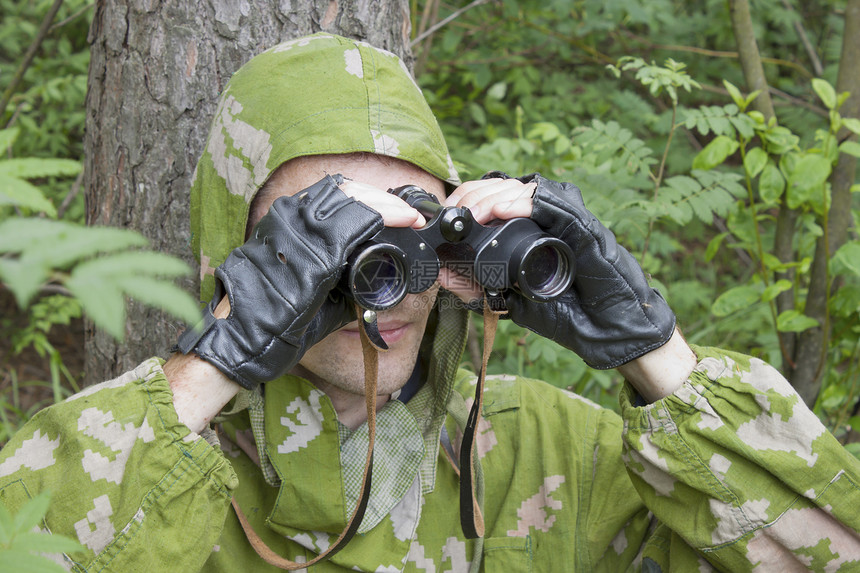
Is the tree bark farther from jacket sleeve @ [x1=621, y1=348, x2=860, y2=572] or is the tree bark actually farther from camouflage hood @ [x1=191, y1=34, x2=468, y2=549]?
camouflage hood @ [x1=191, y1=34, x2=468, y2=549]

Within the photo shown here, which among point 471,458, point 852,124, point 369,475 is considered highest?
point 852,124

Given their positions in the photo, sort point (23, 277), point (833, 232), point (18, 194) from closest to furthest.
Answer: point (23, 277) → point (18, 194) → point (833, 232)

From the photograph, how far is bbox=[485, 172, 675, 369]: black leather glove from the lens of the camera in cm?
157

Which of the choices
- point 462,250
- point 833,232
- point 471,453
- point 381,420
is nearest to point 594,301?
point 462,250

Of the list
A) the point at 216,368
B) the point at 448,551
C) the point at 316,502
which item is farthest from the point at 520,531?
the point at 216,368

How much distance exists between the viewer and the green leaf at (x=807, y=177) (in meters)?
2.45

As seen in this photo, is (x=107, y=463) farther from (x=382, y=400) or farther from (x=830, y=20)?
(x=830, y=20)

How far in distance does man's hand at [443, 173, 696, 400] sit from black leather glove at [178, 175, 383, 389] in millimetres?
330

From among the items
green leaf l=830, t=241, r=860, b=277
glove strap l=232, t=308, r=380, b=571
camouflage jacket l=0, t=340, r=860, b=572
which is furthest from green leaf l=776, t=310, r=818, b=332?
glove strap l=232, t=308, r=380, b=571

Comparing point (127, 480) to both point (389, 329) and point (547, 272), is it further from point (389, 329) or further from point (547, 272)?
point (547, 272)

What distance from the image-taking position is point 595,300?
5.36 ft

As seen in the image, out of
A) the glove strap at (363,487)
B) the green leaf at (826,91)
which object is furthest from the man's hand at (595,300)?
the green leaf at (826,91)

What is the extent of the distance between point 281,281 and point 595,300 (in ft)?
2.32

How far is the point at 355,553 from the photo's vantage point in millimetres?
1730
